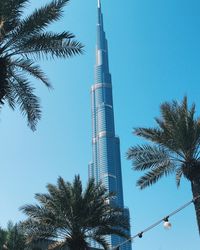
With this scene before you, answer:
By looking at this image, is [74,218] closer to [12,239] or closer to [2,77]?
[12,239]

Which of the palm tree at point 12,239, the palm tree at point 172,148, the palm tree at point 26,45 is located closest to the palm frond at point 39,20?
the palm tree at point 26,45

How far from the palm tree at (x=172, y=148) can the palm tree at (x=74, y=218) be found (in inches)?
124

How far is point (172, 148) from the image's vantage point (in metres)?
22.5

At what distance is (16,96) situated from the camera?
59.6 feet

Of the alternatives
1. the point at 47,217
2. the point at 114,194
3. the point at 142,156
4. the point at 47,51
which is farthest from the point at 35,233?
the point at 47,51

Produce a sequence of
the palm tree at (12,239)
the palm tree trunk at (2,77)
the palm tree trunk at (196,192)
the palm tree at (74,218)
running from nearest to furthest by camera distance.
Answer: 1. the palm tree trunk at (2,77)
2. the palm tree trunk at (196,192)
3. the palm tree at (74,218)
4. the palm tree at (12,239)

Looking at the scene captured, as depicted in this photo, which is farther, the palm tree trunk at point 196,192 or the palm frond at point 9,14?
the palm tree trunk at point 196,192

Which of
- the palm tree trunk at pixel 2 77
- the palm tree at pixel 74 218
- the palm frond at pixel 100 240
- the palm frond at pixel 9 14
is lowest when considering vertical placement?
the palm frond at pixel 100 240

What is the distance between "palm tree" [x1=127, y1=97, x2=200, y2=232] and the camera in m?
21.9

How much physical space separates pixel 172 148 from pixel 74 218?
276 inches

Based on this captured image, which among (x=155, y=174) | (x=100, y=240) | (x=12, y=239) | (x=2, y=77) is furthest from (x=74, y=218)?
(x=2, y=77)

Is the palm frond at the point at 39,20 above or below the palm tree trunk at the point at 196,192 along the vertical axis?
above

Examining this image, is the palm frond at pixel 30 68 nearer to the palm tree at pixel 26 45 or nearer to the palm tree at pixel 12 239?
the palm tree at pixel 26 45

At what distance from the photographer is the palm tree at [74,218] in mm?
25219
